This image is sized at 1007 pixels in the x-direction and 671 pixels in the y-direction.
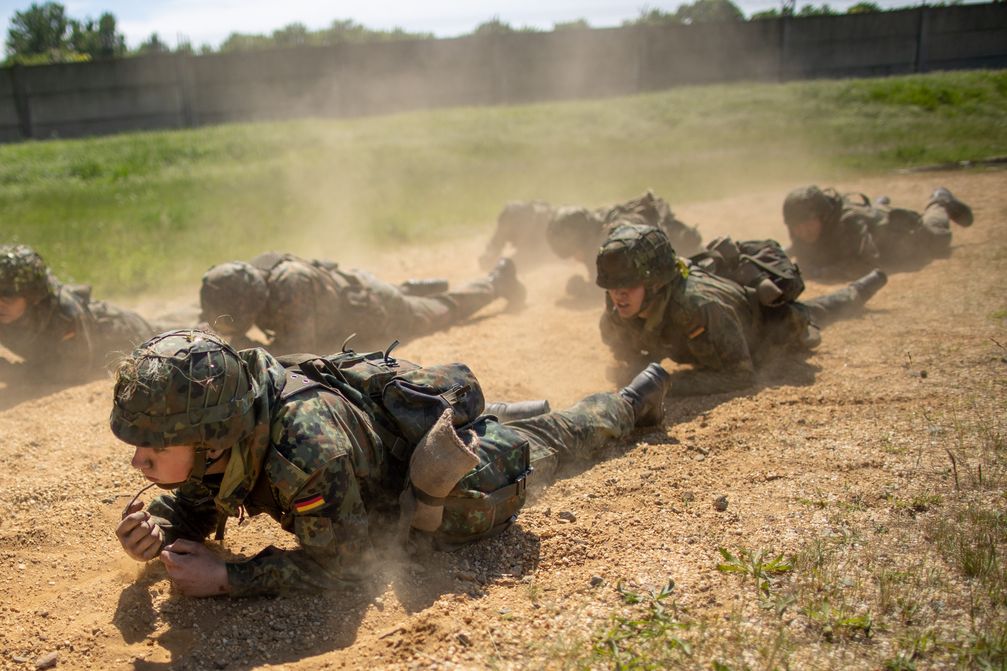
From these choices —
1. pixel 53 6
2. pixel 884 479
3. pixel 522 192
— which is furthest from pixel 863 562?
pixel 53 6

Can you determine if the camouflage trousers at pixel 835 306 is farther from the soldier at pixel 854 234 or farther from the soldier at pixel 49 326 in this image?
the soldier at pixel 49 326

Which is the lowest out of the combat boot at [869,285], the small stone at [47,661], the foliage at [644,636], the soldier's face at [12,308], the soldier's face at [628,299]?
the small stone at [47,661]

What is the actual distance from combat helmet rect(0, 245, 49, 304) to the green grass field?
3.68 metres

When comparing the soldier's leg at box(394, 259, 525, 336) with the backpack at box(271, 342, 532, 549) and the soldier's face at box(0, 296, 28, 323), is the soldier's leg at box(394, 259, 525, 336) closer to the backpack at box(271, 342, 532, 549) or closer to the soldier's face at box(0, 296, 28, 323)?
the soldier's face at box(0, 296, 28, 323)

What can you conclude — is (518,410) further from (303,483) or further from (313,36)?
(313,36)

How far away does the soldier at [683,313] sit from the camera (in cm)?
612

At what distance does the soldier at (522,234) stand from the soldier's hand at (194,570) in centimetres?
754

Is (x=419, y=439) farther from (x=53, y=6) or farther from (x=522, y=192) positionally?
(x=53, y=6)

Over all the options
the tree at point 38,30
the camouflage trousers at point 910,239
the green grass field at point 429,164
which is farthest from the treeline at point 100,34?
the camouflage trousers at point 910,239

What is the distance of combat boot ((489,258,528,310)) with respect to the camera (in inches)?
361

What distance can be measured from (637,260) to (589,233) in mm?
3397

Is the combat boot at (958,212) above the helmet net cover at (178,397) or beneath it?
beneath

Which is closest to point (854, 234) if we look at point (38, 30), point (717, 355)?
point (717, 355)

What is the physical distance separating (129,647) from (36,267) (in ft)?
15.7
